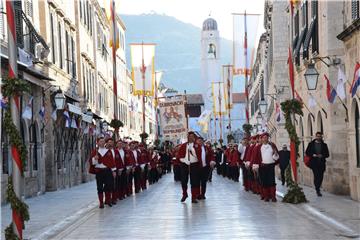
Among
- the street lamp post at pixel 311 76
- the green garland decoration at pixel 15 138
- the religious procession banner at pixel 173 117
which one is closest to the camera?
the green garland decoration at pixel 15 138

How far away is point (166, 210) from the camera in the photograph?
17203mm

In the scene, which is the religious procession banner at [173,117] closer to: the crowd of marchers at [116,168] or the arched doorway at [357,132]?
the crowd of marchers at [116,168]

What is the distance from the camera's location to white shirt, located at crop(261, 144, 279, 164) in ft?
63.2

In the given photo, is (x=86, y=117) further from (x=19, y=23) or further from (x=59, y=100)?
(x=19, y=23)

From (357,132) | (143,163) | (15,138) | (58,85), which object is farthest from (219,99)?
(15,138)

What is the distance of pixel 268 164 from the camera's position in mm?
19312

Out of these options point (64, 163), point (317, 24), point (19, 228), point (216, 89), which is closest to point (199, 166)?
point (317, 24)

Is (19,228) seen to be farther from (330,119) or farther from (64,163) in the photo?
(64,163)

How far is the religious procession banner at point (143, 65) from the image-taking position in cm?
4516

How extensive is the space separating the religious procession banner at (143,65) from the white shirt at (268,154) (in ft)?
86.0

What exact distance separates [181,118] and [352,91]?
25051 mm

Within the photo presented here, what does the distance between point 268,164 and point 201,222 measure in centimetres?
563

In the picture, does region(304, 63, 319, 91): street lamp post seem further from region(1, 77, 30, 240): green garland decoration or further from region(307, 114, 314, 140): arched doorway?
region(1, 77, 30, 240): green garland decoration

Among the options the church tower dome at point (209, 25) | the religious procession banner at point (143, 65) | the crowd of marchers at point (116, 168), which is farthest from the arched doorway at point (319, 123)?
the church tower dome at point (209, 25)
